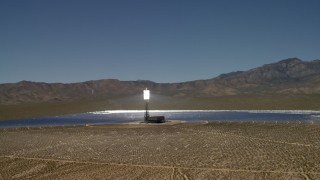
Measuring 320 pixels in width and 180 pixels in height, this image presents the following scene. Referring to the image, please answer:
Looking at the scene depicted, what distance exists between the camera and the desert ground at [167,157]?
21.9 m

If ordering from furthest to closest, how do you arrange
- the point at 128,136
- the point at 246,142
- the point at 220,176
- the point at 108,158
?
the point at 128,136, the point at 246,142, the point at 108,158, the point at 220,176

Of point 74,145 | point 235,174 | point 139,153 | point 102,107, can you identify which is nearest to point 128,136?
point 74,145

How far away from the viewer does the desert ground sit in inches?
862

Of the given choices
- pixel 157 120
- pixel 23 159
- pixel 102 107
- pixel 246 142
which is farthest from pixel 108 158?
pixel 102 107

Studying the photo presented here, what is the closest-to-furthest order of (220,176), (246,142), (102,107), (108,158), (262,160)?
(220,176)
(262,160)
(108,158)
(246,142)
(102,107)

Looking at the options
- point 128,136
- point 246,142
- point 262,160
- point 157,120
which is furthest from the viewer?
point 157,120

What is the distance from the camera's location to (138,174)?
2205cm

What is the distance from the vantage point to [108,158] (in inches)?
1073

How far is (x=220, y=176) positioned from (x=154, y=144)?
13.1 m

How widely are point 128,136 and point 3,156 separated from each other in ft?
44.8

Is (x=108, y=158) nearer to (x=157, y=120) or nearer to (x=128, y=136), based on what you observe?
(x=128, y=136)

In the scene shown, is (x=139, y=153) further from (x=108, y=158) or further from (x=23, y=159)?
(x=23, y=159)

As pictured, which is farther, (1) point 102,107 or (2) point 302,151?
(1) point 102,107

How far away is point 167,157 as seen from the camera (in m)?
26.9
